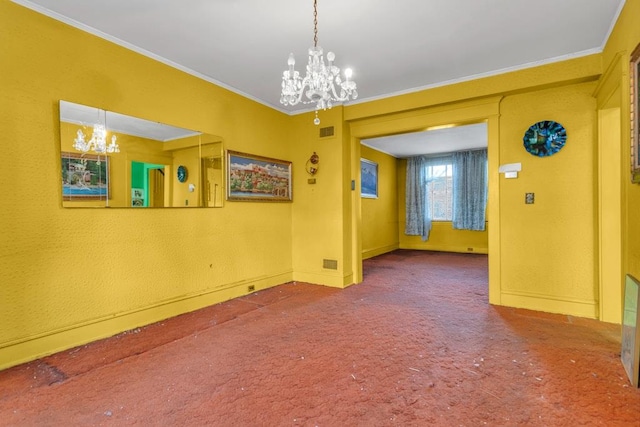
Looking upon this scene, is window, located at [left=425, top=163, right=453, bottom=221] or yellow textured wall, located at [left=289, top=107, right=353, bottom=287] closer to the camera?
yellow textured wall, located at [left=289, top=107, right=353, bottom=287]

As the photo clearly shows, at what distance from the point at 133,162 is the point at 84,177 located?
0.41 m

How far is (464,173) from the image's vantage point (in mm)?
7312

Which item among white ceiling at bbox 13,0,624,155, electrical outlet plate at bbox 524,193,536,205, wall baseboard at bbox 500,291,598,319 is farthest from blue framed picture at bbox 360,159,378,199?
wall baseboard at bbox 500,291,598,319

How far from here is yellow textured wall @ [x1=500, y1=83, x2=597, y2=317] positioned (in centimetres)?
303

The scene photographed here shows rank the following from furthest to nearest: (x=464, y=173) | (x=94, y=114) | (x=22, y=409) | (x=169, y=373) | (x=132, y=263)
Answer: (x=464, y=173) → (x=132, y=263) → (x=94, y=114) → (x=169, y=373) → (x=22, y=409)

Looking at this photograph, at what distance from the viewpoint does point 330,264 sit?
14.0ft

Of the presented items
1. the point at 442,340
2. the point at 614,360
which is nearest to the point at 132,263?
the point at 442,340

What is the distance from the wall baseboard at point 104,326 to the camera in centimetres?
216

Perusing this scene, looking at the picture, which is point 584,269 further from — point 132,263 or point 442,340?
point 132,263

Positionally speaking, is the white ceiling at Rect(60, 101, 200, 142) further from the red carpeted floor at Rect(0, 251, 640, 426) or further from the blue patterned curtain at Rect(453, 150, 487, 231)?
the blue patterned curtain at Rect(453, 150, 487, 231)

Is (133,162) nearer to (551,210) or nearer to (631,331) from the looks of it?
(631,331)

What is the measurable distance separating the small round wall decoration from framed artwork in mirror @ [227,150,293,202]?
292 centimetres

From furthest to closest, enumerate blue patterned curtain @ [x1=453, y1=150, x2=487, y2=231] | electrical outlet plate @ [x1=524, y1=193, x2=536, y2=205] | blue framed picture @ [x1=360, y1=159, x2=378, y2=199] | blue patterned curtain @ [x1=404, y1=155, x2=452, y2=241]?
blue patterned curtain @ [x1=404, y1=155, x2=452, y2=241] → blue patterned curtain @ [x1=453, y1=150, x2=487, y2=231] → blue framed picture @ [x1=360, y1=159, x2=378, y2=199] → electrical outlet plate @ [x1=524, y1=193, x2=536, y2=205]

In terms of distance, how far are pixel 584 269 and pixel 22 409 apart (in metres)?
4.45
